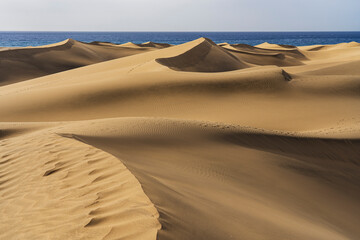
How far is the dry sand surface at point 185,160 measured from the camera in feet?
11.3

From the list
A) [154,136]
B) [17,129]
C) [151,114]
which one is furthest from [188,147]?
[151,114]

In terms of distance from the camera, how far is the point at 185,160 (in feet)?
20.2

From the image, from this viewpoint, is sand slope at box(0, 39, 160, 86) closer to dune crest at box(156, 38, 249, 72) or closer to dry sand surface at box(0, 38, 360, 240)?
dune crest at box(156, 38, 249, 72)

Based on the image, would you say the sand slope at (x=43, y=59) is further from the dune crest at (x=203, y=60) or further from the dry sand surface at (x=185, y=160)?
the dry sand surface at (x=185, y=160)

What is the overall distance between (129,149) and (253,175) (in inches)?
79.3

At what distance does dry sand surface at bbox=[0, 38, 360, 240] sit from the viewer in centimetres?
345

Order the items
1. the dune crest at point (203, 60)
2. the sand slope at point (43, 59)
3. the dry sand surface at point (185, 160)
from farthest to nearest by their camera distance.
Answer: the sand slope at point (43, 59), the dune crest at point (203, 60), the dry sand surface at point (185, 160)

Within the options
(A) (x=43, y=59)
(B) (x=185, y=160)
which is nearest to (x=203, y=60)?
(A) (x=43, y=59)

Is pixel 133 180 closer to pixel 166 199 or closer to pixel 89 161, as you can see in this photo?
pixel 166 199

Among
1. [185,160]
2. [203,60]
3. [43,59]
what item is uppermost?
[203,60]

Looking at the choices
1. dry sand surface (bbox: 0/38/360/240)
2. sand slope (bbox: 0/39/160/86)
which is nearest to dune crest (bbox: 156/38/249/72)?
dry sand surface (bbox: 0/38/360/240)

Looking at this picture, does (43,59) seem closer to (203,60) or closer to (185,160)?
(203,60)

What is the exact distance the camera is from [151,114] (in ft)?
39.7

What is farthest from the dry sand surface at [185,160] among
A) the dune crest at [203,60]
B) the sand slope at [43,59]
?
the sand slope at [43,59]
